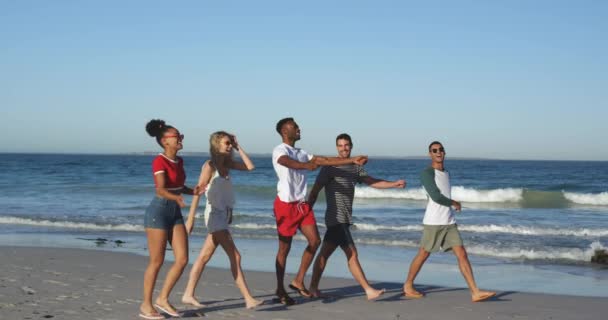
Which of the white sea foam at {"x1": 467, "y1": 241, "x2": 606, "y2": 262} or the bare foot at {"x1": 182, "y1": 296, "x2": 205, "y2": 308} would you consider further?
the white sea foam at {"x1": 467, "y1": 241, "x2": 606, "y2": 262}

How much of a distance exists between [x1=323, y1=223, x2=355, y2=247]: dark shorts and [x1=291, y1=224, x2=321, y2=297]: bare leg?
0.88 ft

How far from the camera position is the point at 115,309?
6.28 meters

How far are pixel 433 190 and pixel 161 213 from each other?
2.79 m

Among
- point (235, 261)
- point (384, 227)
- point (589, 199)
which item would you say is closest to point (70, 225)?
point (384, 227)

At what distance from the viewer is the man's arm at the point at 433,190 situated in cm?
688

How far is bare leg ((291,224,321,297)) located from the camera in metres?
6.57

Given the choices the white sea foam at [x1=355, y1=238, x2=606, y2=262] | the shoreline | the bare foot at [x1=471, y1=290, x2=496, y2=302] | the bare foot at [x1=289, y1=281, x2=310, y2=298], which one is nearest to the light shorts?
the bare foot at [x1=289, y1=281, x2=310, y2=298]

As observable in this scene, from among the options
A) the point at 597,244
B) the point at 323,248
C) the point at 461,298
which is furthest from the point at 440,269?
the point at 597,244

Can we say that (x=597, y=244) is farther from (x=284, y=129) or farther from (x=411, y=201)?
(x=411, y=201)

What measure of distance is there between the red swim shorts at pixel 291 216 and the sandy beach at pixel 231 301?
75 centimetres

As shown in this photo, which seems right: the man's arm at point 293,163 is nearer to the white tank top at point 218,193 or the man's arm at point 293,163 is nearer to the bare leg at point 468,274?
the white tank top at point 218,193

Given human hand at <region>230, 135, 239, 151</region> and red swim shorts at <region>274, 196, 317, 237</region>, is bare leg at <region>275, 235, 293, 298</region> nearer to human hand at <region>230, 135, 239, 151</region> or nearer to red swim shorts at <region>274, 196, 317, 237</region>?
red swim shorts at <region>274, 196, 317, 237</region>

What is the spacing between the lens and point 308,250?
6.94 meters

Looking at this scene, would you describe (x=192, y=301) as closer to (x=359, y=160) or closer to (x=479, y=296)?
(x=359, y=160)
